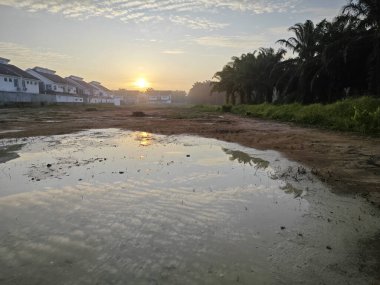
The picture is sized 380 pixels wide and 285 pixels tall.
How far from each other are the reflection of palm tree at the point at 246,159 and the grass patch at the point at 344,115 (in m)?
8.00

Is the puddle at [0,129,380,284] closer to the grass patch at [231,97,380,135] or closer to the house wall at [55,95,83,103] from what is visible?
the grass patch at [231,97,380,135]

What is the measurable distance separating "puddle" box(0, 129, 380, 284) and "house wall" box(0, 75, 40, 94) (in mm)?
48230

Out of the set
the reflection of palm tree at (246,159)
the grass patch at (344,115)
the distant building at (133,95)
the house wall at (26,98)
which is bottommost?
the reflection of palm tree at (246,159)

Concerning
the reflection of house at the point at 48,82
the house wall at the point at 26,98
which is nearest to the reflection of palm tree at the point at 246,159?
the house wall at the point at 26,98

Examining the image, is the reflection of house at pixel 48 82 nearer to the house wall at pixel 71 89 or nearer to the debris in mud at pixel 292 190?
the house wall at pixel 71 89

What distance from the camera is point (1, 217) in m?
5.68

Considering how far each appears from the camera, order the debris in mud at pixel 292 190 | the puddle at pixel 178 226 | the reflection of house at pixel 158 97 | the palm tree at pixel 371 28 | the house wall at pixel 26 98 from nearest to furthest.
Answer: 1. the puddle at pixel 178 226
2. the debris in mud at pixel 292 190
3. the palm tree at pixel 371 28
4. the house wall at pixel 26 98
5. the reflection of house at pixel 158 97

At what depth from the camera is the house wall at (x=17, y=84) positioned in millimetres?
50347

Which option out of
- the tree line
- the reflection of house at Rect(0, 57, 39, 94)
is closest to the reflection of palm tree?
the tree line

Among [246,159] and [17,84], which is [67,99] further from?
[246,159]

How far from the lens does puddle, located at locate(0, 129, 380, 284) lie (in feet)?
12.6

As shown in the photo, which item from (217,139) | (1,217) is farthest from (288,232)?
(217,139)

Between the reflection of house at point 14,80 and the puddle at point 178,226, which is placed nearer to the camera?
the puddle at point 178,226

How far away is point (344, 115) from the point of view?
2003 centimetres
